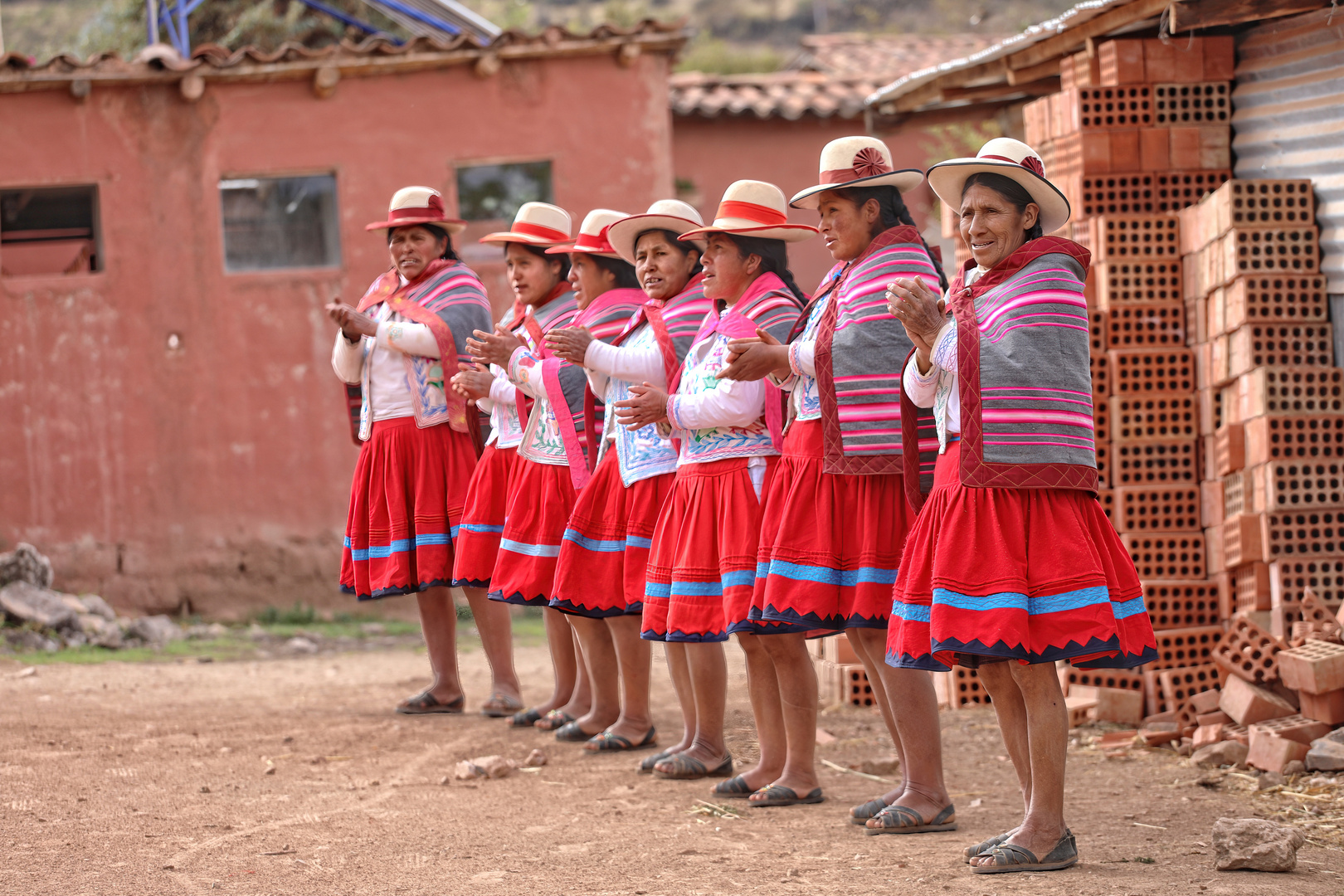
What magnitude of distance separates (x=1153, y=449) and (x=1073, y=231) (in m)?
1.16

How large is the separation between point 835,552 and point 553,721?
2.52 metres

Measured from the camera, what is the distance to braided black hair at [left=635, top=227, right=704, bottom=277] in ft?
18.6

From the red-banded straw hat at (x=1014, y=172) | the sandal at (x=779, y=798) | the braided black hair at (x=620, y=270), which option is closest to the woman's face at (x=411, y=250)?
the braided black hair at (x=620, y=270)

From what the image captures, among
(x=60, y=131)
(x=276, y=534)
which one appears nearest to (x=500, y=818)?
(x=276, y=534)

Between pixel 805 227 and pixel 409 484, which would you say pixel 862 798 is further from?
pixel 409 484

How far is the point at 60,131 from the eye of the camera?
37.0ft

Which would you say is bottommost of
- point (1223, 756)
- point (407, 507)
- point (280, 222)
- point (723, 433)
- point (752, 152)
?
point (1223, 756)

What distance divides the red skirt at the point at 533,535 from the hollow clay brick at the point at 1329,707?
3109 millimetres

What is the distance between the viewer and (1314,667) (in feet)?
17.8

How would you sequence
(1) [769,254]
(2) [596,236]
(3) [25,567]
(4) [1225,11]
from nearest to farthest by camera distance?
(1) [769,254], (4) [1225,11], (2) [596,236], (3) [25,567]

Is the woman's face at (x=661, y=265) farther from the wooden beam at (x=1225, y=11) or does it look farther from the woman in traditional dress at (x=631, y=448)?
the wooden beam at (x=1225, y=11)

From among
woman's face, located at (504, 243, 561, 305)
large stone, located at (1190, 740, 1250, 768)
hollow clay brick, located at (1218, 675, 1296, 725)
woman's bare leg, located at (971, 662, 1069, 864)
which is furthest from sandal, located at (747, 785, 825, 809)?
woman's face, located at (504, 243, 561, 305)

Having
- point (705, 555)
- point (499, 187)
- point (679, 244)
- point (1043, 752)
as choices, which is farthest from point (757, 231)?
point (499, 187)

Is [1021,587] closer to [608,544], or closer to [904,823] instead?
[904,823]
